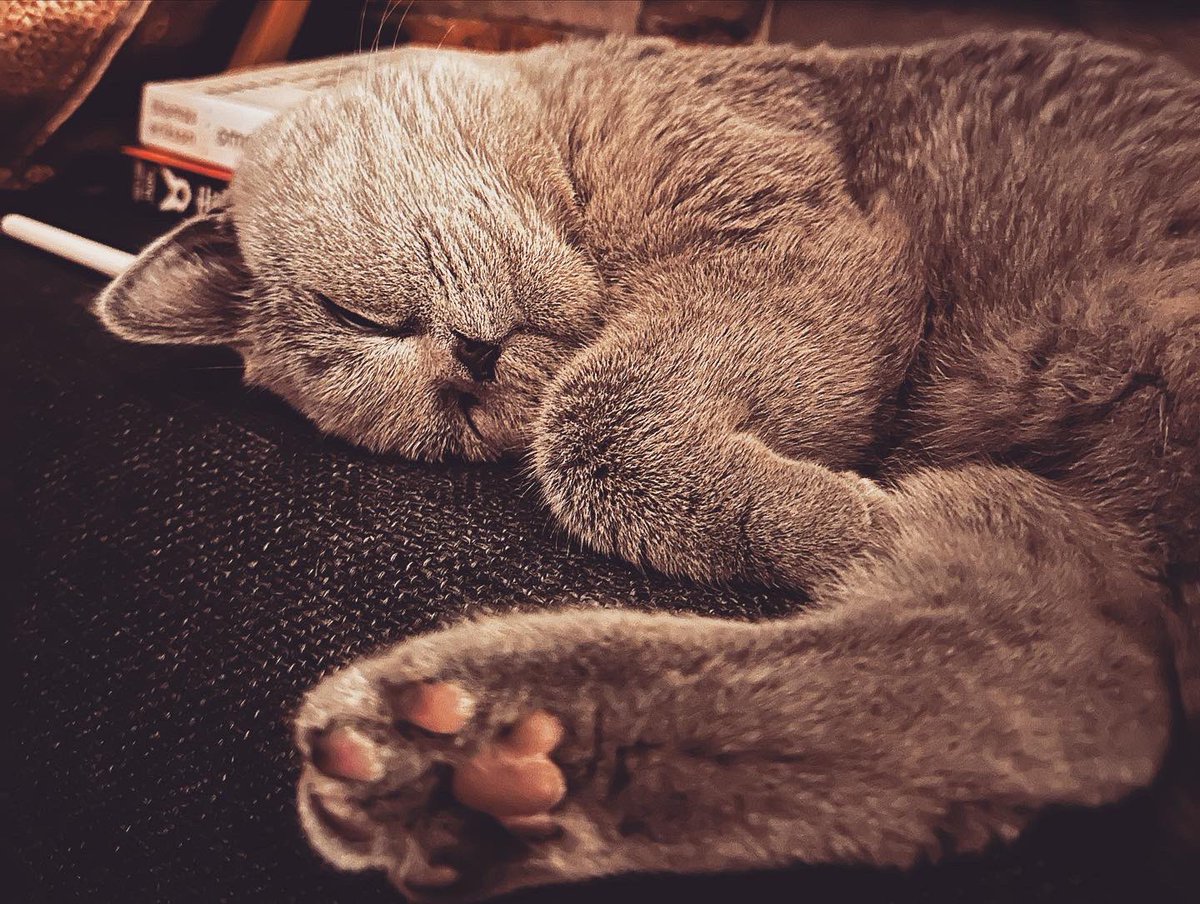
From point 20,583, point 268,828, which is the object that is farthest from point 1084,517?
point 20,583

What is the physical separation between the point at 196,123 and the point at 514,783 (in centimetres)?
140

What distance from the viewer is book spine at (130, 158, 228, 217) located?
145 cm

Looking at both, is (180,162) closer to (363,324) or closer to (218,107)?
(218,107)

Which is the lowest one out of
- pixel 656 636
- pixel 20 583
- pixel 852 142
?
pixel 20 583

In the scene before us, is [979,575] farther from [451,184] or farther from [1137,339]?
[451,184]

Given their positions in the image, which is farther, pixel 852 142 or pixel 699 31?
pixel 699 31

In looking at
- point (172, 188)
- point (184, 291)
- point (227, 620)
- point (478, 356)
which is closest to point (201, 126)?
point (172, 188)

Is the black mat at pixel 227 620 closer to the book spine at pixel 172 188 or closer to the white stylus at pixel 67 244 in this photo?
the white stylus at pixel 67 244

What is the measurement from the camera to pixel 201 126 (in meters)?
1.38

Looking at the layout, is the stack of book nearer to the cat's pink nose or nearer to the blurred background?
the blurred background

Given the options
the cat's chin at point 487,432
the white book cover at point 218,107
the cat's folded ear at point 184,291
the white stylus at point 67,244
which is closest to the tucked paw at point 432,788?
the cat's chin at point 487,432

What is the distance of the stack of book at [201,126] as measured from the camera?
1341 mm

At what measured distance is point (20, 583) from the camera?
74cm

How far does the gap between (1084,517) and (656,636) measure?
383 mm
